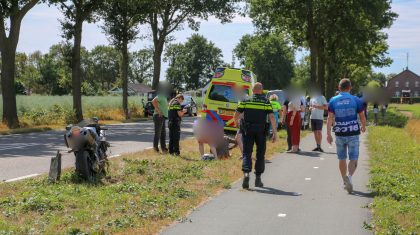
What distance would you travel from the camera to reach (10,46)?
25562mm

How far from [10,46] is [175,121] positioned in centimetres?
1421

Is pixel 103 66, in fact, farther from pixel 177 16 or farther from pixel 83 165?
pixel 83 165

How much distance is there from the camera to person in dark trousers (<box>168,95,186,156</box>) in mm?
14455

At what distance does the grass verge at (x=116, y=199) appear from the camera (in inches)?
258

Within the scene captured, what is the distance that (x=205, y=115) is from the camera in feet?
45.9

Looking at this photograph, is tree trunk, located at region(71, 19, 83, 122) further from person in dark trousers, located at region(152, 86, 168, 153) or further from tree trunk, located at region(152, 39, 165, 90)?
person in dark trousers, located at region(152, 86, 168, 153)

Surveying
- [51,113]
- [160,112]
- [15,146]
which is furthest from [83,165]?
[51,113]

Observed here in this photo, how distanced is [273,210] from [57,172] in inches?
154

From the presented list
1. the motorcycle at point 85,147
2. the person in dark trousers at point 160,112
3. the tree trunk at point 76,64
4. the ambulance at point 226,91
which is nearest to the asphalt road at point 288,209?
the motorcycle at point 85,147

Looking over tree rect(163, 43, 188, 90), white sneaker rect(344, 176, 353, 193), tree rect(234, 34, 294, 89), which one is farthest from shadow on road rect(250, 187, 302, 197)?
tree rect(163, 43, 188, 90)

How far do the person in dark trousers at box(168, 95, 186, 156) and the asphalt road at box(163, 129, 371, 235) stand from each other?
11.8 ft

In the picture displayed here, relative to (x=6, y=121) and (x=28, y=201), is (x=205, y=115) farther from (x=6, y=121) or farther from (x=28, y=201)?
(x=6, y=121)

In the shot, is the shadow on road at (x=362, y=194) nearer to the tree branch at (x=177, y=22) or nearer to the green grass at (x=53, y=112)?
the green grass at (x=53, y=112)

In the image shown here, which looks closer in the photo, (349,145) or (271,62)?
(349,145)
